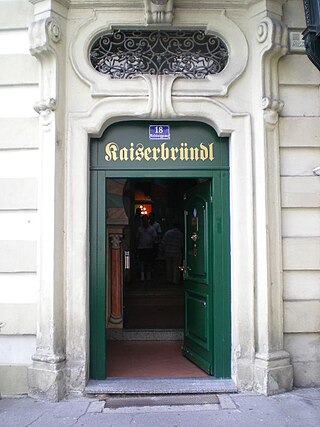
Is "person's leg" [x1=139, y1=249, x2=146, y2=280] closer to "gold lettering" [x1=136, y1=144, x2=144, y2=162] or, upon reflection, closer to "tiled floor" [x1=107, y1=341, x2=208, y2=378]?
"tiled floor" [x1=107, y1=341, x2=208, y2=378]

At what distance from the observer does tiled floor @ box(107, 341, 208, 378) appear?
586 centimetres

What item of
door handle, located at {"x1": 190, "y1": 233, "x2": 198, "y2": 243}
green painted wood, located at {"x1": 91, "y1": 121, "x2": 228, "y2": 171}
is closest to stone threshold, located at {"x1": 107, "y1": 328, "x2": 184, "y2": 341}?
door handle, located at {"x1": 190, "y1": 233, "x2": 198, "y2": 243}

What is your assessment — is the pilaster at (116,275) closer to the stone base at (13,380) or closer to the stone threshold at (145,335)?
the stone threshold at (145,335)

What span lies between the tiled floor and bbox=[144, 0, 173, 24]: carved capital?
447 centimetres

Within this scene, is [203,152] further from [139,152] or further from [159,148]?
[139,152]

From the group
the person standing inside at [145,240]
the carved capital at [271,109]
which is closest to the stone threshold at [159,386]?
the carved capital at [271,109]

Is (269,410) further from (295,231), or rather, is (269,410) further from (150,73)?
(150,73)

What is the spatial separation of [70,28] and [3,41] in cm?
87

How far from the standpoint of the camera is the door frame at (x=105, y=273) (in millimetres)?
5523

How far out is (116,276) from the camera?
7961 millimetres

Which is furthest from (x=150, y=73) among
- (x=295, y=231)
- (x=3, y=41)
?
(x=295, y=231)

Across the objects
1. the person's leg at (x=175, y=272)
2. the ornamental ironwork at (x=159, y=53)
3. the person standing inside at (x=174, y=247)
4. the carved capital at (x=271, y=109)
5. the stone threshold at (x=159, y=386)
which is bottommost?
the stone threshold at (x=159, y=386)

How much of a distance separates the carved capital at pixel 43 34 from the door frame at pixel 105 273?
5.19 feet

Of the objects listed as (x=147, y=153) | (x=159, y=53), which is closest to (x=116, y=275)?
(x=147, y=153)
